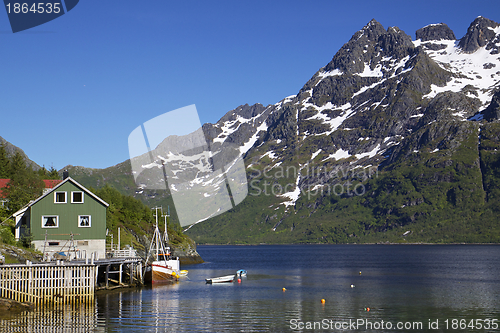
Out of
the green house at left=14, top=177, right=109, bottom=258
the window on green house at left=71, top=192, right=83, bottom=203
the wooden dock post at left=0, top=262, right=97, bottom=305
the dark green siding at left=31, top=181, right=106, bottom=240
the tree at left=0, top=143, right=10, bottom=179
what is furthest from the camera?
the tree at left=0, top=143, right=10, bottom=179

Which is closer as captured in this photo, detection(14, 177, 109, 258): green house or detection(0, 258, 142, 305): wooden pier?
detection(0, 258, 142, 305): wooden pier

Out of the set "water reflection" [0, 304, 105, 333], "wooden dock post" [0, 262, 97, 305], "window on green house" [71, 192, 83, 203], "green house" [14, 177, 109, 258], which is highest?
"window on green house" [71, 192, 83, 203]

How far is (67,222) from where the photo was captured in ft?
203

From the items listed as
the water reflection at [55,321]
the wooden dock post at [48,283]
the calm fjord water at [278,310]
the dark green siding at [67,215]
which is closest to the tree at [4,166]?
the dark green siding at [67,215]

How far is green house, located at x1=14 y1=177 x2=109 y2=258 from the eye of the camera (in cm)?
6138

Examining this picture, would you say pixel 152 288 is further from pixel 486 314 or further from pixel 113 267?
pixel 486 314

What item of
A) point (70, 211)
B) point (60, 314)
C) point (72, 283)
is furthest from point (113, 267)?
point (60, 314)

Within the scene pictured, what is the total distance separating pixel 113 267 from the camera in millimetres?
69375

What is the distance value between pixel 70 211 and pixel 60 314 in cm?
2197

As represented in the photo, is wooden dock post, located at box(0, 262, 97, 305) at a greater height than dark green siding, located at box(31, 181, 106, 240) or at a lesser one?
lesser

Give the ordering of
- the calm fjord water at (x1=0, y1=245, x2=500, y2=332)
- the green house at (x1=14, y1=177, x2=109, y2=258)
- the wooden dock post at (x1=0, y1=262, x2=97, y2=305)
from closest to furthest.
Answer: the calm fjord water at (x1=0, y1=245, x2=500, y2=332), the wooden dock post at (x1=0, y1=262, x2=97, y2=305), the green house at (x1=14, y1=177, x2=109, y2=258)

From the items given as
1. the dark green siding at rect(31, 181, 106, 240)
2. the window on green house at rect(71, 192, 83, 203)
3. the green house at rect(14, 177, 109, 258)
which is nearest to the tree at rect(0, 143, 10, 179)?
the green house at rect(14, 177, 109, 258)

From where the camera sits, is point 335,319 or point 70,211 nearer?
point 335,319

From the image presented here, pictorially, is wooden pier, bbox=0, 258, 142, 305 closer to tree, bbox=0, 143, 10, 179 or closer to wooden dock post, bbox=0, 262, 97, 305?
wooden dock post, bbox=0, 262, 97, 305
